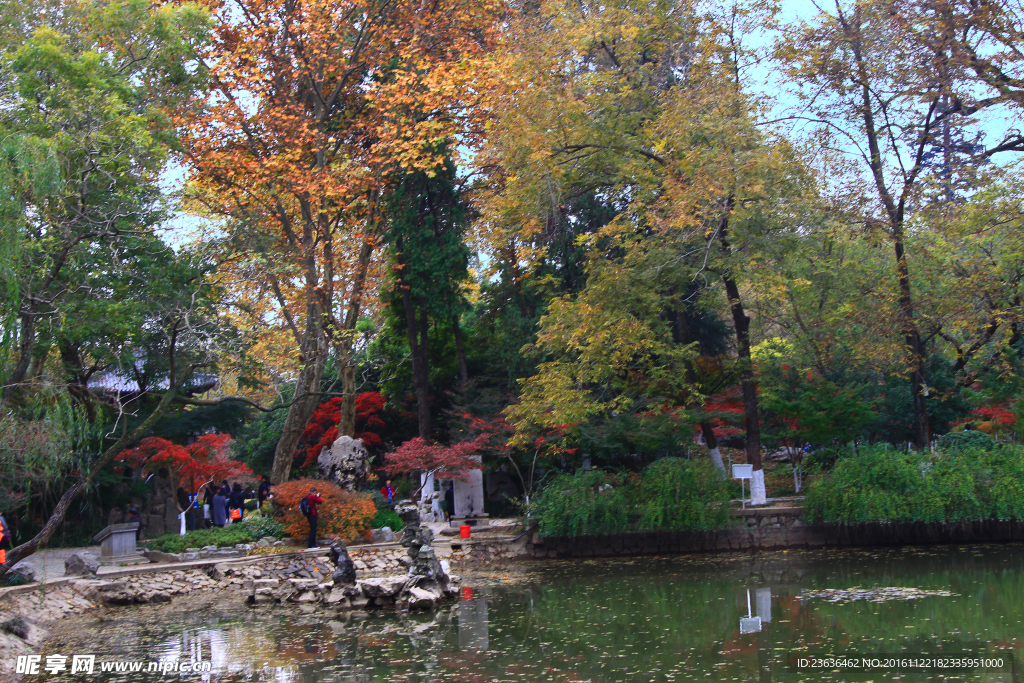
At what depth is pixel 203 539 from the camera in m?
17.0

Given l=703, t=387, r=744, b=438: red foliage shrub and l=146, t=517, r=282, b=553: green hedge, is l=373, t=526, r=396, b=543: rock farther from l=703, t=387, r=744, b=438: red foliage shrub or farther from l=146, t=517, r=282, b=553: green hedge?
l=703, t=387, r=744, b=438: red foliage shrub

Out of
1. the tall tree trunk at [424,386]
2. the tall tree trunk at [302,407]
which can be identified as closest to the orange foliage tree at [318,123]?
the tall tree trunk at [302,407]

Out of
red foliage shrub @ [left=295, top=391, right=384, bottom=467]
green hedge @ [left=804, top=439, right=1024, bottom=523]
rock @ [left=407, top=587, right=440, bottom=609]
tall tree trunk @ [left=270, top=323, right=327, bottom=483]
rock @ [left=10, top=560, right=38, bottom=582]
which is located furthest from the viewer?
red foliage shrub @ [left=295, top=391, right=384, bottom=467]

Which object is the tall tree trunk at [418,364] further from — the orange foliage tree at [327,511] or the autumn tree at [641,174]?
the autumn tree at [641,174]

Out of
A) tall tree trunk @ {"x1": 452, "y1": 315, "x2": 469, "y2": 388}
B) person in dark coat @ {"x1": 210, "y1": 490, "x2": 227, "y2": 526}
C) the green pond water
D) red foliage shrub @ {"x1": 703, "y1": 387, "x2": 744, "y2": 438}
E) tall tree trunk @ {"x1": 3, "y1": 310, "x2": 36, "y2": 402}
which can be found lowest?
the green pond water

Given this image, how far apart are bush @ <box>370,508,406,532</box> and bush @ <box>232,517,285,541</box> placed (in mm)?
2099

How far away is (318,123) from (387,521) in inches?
405

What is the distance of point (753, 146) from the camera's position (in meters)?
16.3

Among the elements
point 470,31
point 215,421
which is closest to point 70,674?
point 215,421

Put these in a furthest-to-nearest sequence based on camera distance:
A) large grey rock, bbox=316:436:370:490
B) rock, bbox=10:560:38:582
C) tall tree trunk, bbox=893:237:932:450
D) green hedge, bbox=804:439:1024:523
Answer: large grey rock, bbox=316:436:370:490
tall tree trunk, bbox=893:237:932:450
green hedge, bbox=804:439:1024:523
rock, bbox=10:560:38:582

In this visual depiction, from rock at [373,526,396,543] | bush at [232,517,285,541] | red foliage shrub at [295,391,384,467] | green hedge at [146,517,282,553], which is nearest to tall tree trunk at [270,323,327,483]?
bush at [232,517,285,541]

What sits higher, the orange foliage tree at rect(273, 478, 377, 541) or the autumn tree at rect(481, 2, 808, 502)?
the autumn tree at rect(481, 2, 808, 502)

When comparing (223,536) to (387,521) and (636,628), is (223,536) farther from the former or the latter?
(636,628)

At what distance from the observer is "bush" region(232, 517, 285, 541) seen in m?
17.4
